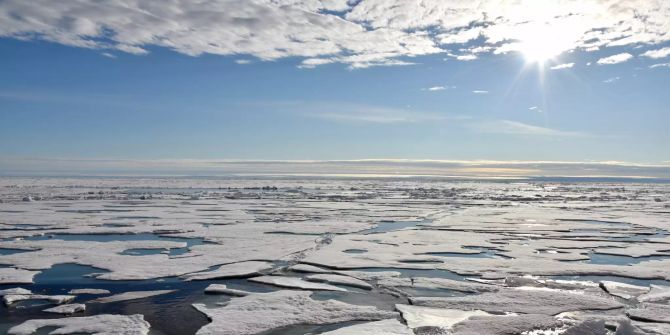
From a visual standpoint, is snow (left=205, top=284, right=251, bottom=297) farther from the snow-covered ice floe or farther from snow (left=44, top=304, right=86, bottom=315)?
snow (left=44, top=304, right=86, bottom=315)

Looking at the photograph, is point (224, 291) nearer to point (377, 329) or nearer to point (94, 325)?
point (94, 325)

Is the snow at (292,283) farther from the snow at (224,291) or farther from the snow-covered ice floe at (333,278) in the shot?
the snow at (224,291)

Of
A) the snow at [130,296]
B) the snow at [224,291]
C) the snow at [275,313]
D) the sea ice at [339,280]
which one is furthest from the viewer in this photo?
the sea ice at [339,280]

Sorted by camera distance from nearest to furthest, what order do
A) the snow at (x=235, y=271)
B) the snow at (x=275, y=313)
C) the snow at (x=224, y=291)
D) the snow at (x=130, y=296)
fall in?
the snow at (x=275, y=313)
the snow at (x=130, y=296)
the snow at (x=224, y=291)
the snow at (x=235, y=271)

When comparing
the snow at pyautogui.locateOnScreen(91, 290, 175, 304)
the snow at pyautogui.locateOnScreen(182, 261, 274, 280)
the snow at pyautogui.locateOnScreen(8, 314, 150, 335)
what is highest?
the snow at pyautogui.locateOnScreen(8, 314, 150, 335)

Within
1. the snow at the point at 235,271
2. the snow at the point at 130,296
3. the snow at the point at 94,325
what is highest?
the snow at the point at 94,325

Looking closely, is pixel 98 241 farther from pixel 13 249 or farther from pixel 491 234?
pixel 491 234

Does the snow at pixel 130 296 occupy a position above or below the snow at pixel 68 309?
below

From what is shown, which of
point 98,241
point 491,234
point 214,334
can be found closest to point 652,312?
point 214,334

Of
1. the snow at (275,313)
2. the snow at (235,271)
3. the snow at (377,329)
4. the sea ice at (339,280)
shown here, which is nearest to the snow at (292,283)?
the sea ice at (339,280)

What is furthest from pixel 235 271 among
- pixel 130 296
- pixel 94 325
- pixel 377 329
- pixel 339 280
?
pixel 377 329

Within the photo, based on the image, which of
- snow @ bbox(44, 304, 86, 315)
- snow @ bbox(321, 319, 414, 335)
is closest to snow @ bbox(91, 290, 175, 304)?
snow @ bbox(44, 304, 86, 315)
